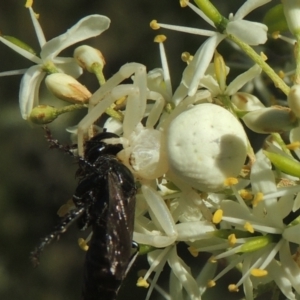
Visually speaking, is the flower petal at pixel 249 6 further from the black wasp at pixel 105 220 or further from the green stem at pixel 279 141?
the black wasp at pixel 105 220

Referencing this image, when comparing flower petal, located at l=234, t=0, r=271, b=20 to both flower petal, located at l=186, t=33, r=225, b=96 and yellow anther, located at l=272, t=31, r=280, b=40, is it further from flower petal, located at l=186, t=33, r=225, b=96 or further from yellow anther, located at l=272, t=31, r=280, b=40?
yellow anther, located at l=272, t=31, r=280, b=40

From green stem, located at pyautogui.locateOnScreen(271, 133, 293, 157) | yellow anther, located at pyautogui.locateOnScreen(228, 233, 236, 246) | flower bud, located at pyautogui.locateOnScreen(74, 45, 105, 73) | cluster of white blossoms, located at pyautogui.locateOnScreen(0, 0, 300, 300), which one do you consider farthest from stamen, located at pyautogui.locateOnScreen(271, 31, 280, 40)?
yellow anther, located at pyautogui.locateOnScreen(228, 233, 236, 246)

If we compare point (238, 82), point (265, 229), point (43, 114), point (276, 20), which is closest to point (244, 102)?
point (238, 82)

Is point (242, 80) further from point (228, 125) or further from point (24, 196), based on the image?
point (24, 196)

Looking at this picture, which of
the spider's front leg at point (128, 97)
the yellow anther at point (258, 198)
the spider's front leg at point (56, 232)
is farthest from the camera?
the spider's front leg at point (128, 97)

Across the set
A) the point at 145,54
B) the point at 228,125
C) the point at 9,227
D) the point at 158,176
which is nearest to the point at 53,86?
the point at 158,176

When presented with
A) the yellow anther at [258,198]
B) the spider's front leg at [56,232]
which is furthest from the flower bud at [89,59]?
the yellow anther at [258,198]
